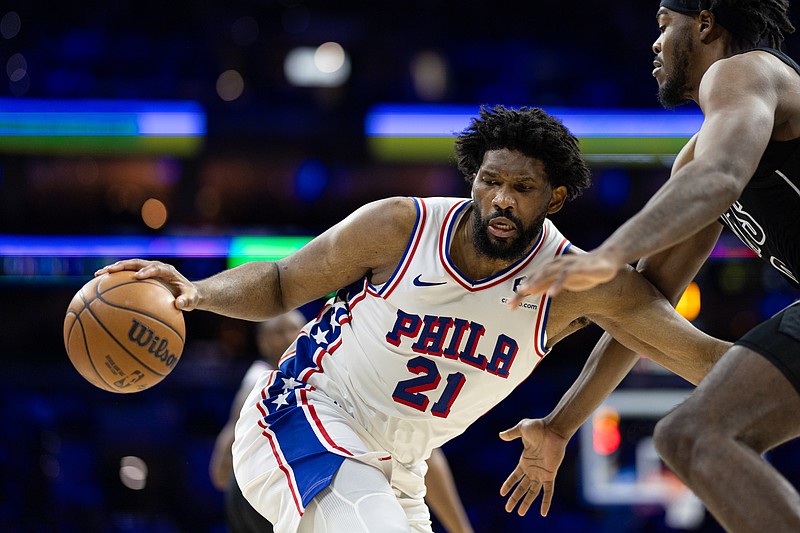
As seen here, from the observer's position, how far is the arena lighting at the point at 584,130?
9.09m

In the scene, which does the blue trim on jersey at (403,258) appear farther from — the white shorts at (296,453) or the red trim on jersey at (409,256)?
the white shorts at (296,453)

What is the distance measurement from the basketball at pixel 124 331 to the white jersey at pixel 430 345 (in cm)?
52

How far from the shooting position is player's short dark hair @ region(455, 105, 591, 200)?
10.6 ft

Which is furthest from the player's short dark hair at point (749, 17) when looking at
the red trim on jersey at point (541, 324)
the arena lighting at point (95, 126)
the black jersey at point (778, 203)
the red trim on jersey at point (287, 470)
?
the arena lighting at point (95, 126)

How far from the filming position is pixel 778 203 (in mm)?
2672

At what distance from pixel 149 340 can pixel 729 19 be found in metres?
2.04

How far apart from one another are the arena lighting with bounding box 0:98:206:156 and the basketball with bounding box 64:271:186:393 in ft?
20.5

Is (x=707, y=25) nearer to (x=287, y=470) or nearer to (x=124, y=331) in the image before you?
(x=287, y=470)

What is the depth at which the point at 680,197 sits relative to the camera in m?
2.28

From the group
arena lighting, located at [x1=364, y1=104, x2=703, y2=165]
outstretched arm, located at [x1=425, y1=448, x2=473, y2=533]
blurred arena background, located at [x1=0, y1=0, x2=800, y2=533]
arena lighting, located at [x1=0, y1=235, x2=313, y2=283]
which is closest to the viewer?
outstretched arm, located at [x1=425, y1=448, x2=473, y2=533]

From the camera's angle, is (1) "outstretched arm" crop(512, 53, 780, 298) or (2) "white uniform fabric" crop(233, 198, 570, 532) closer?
(1) "outstretched arm" crop(512, 53, 780, 298)

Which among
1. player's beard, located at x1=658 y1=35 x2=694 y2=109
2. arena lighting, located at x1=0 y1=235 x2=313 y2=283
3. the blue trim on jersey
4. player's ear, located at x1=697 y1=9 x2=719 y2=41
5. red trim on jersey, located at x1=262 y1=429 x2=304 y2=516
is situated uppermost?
player's ear, located at x1=697 y1=9 x2=719 y2=41

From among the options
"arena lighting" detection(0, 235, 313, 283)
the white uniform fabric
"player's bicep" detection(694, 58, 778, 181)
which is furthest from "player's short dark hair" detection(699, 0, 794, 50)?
"arena lighting" detection(0, 235, 313, 283)

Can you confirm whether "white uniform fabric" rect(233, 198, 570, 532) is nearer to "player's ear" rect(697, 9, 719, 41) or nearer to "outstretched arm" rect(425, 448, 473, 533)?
"player's ear" rect(697, 9, 719, 41)
